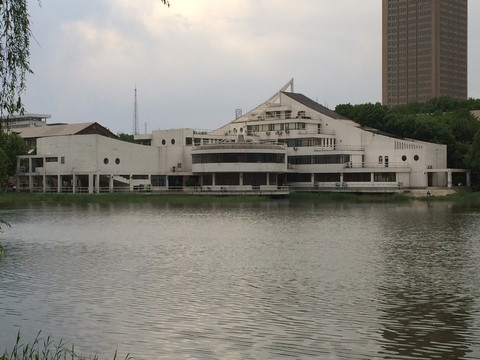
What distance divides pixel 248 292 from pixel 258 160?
71.1 m

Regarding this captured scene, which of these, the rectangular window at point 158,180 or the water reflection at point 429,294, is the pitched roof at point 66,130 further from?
the water reflection at point 429,294

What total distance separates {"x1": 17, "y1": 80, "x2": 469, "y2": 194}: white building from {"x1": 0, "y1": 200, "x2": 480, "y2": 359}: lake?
49329 mm

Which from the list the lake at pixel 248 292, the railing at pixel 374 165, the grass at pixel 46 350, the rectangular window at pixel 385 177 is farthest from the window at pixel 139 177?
the grass at pixel 46 350

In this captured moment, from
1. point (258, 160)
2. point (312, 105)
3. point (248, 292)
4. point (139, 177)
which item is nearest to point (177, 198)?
point (258, 160)

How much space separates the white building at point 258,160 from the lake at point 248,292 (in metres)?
49.3

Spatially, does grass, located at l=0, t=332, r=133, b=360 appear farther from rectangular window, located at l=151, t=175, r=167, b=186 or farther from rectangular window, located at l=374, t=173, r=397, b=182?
rectangular window, located at l=151, t=175, r=167, b=186

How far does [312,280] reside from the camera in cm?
2528

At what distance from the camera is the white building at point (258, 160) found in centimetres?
9294

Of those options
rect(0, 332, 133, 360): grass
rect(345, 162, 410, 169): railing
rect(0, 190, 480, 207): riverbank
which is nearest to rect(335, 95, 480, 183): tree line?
rect(345, 162, 410, 169): railing

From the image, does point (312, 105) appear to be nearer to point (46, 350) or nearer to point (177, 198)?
point (177, 198)

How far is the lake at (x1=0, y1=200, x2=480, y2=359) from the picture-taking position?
16922mm

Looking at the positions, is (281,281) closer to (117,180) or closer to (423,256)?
(423,256)

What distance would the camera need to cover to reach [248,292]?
23.2m

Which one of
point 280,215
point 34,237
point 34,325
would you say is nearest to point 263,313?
point 34,325
